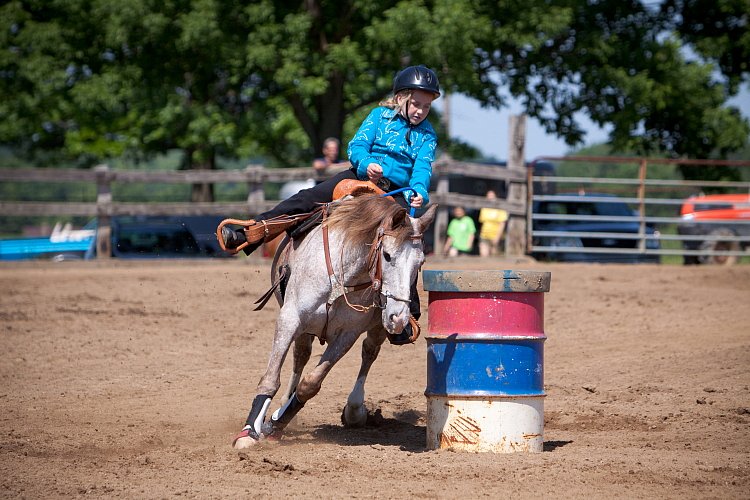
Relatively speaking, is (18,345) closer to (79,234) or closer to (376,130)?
(376,130)

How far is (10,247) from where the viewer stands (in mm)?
20078

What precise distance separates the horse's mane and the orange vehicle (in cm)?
1361

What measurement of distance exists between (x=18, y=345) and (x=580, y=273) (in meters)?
8.54

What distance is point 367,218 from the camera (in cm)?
555

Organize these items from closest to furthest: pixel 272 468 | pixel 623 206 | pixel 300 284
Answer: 1. pixel 272 468
2. pixel 300 284
3. pixel 623 206

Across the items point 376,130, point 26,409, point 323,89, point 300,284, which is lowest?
point 26,409

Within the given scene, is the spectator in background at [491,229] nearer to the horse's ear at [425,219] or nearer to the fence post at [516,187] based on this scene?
the fence post at [516,187]

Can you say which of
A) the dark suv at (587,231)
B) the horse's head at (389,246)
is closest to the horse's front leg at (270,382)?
the horse's head at (389,246)

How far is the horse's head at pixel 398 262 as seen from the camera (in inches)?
204

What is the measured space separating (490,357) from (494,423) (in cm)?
39

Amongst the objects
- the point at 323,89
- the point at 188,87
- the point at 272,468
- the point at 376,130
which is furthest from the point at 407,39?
the point at 272,468

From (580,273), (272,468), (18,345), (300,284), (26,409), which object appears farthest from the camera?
(580,273)

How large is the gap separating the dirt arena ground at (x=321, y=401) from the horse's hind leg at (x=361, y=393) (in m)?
0.11

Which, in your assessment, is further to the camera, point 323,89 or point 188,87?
point 188,87
